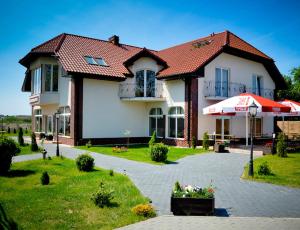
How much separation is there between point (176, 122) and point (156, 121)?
2.43 metres

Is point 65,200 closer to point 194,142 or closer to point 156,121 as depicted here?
point 194,142

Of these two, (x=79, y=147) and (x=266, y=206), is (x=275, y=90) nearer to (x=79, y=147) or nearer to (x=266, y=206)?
(x=79, y=147)

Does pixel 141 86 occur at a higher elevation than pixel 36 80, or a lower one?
lower

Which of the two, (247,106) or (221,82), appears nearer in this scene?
(247,106)

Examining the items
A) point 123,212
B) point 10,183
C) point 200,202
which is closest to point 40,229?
Answer: point 123,212

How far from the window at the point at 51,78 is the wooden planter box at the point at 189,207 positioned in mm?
18965

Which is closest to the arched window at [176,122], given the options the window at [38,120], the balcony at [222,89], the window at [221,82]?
the balcony at [222,89]

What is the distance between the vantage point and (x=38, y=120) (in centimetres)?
2800

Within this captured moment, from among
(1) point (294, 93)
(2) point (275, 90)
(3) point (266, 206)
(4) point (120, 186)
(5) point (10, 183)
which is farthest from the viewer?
(1) point (294, 93)

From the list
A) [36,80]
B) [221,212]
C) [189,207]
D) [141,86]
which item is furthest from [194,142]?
[36,80]

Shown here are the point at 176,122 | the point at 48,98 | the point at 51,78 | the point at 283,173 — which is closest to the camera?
the point at 283,173

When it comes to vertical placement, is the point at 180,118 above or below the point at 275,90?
below

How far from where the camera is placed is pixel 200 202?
6.95 m

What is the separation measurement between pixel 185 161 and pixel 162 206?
24.3ft
